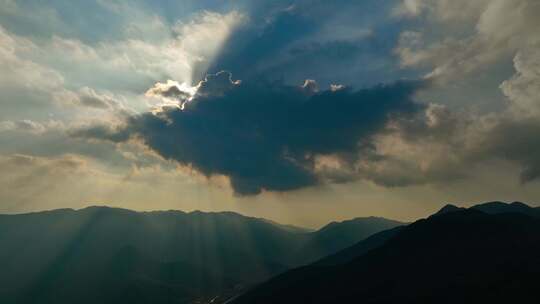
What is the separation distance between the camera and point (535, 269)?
156m

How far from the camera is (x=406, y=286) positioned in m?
176

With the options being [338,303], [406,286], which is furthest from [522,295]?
[338,303]

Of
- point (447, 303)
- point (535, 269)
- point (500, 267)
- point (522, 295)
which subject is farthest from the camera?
point (500, 267)

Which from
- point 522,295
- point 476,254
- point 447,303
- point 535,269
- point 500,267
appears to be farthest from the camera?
point 476,254

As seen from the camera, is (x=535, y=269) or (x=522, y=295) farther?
(x=535, y=269)

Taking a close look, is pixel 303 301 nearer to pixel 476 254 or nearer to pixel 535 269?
pixel 476 254

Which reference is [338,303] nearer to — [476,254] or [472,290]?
[472,290]

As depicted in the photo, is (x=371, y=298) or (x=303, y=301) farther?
(x=303, y=301)

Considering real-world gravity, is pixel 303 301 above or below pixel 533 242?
below

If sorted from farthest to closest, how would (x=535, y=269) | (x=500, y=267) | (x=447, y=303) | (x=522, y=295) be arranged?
(x=500, y=267)
(x=535, y=269)
(x=447, y=303)
(x=522, y=295)

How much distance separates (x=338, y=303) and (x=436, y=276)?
41.4 m

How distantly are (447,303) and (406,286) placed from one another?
100 ft

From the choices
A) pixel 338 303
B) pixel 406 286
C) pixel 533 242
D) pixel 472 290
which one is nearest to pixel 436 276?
pixel 406 286

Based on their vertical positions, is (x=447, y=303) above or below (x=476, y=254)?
below
